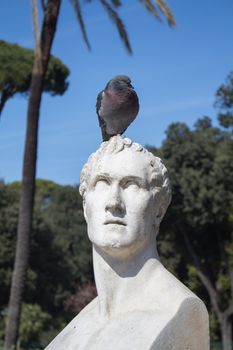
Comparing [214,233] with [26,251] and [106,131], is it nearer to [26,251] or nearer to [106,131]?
[26,251]

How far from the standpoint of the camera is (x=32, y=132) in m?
13.3

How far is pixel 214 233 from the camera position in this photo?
26.2 metres

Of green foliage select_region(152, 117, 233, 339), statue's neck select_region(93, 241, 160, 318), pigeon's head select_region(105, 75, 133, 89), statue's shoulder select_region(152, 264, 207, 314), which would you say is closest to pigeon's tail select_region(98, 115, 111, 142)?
pigeon's head select_region(105, 75, 133, 89)

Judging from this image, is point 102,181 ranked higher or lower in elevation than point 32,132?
lower

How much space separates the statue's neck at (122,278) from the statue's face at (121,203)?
2.6 inches

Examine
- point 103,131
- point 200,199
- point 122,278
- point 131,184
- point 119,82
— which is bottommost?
point 122,278

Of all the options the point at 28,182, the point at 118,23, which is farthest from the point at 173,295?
the point at 118,23

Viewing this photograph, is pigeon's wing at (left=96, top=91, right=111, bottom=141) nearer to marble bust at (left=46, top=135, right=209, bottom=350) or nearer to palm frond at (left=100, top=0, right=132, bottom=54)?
marble bust at (left=46, top=135, right=209, bottom=350)

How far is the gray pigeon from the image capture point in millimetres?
3699

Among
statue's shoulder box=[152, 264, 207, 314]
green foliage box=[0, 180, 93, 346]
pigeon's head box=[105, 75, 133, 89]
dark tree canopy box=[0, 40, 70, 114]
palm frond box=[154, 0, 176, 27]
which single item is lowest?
statue's shoulder box=[152, 264, 207, 314]

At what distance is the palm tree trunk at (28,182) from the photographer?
12344mm

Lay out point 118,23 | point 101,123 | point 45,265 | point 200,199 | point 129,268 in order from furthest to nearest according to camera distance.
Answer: point 45,265
point 200,199
point 118,23
point 101,123
point 129,268

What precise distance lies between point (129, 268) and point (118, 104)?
2.83ft

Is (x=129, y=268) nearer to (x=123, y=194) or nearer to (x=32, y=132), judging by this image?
(x=123, y=194)
